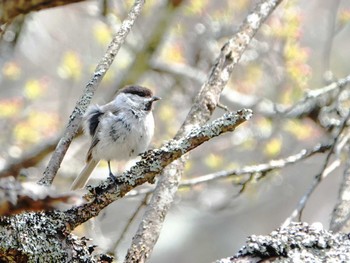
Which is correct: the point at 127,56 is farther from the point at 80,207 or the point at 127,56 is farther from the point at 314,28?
the point at 80,207

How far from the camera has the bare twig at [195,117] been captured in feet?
7.16

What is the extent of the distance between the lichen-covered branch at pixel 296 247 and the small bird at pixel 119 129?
2.22m

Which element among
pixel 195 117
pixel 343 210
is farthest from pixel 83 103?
pixel 343 210

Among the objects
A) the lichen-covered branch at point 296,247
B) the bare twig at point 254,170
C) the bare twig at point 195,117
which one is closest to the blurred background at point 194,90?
the bare twig at point 254,170

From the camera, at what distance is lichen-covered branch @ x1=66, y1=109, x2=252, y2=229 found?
1660 millimetres

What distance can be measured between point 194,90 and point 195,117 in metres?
3.57

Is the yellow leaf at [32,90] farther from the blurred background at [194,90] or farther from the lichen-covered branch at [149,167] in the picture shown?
the lichen-covered branch at [149,167]

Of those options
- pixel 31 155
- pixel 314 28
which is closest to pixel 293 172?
pixel 314 28

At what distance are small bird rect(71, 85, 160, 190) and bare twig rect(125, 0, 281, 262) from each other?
3.82ft

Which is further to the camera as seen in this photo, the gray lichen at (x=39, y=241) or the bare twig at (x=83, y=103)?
the bare twig at (x=83, y=103)

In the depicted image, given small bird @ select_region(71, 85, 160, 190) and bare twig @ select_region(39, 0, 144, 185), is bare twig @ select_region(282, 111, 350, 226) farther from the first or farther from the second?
small bird @ select_region(71, 85, 160, 190)

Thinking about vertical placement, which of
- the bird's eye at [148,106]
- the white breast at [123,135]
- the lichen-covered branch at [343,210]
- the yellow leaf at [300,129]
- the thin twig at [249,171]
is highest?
the yellow leaf at [300,129]

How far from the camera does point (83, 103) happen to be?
2121mm

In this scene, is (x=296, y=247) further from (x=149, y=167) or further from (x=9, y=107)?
(x=9, y=107)
